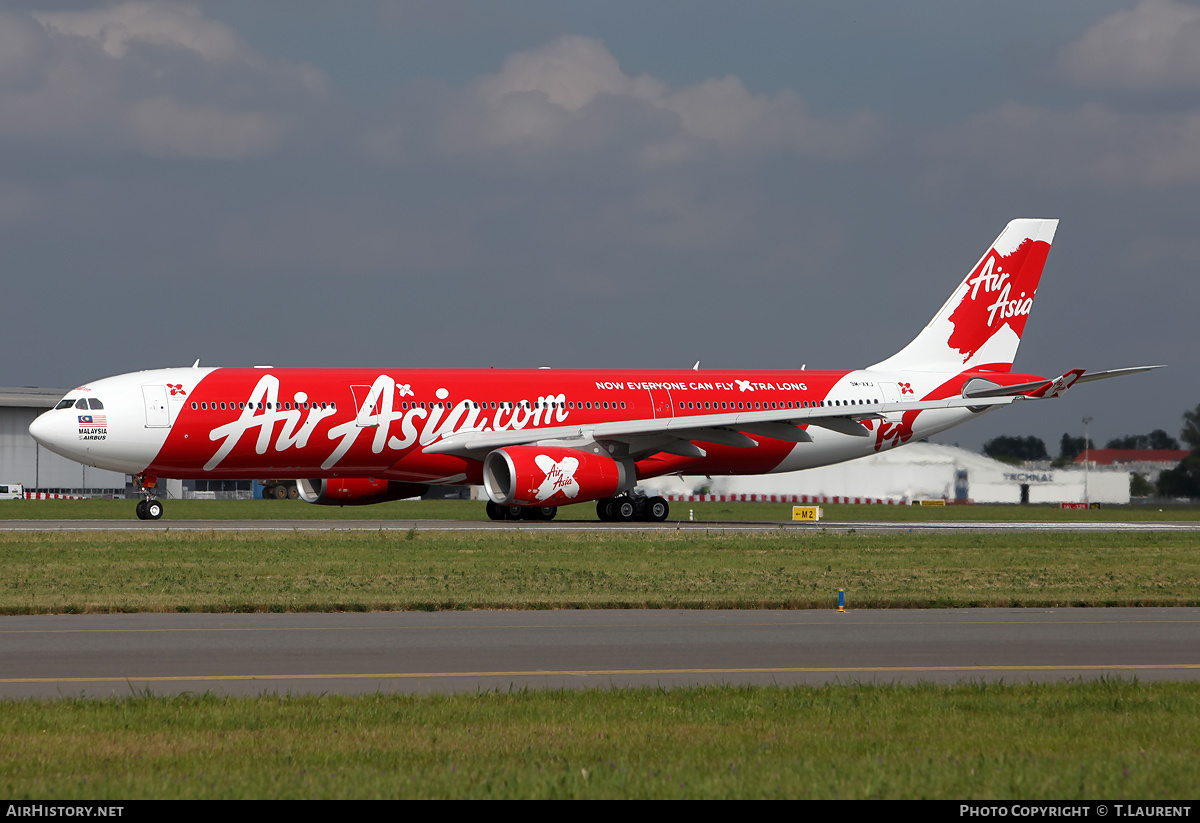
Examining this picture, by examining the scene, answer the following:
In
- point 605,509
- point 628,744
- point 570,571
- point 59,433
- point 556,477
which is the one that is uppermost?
point 59,433

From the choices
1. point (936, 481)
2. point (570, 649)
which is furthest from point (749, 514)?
point (570, 649)

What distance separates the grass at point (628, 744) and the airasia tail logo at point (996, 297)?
36217 millimetres

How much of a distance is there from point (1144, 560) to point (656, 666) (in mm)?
16958

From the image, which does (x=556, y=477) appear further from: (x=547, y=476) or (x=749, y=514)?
(x=749, y=514)

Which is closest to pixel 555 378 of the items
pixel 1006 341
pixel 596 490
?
pixel 596 490

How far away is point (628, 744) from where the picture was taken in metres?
9.28

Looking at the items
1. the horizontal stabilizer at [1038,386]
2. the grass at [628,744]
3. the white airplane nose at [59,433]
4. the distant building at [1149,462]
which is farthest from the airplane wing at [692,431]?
the grass at [628,744]

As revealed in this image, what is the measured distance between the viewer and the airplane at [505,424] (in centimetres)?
3662

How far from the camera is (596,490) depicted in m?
37.8

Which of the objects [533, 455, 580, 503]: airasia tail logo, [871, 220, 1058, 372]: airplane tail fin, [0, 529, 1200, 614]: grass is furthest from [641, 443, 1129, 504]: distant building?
[0, 529, 1200, 614]: grass

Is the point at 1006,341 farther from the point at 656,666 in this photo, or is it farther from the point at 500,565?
the point at 656,666

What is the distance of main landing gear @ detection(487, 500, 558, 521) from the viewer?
41.2m

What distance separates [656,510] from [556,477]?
525 cm

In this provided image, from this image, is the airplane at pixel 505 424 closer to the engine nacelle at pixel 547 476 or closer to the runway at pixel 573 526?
the engine nacelle at pixel 547 476
